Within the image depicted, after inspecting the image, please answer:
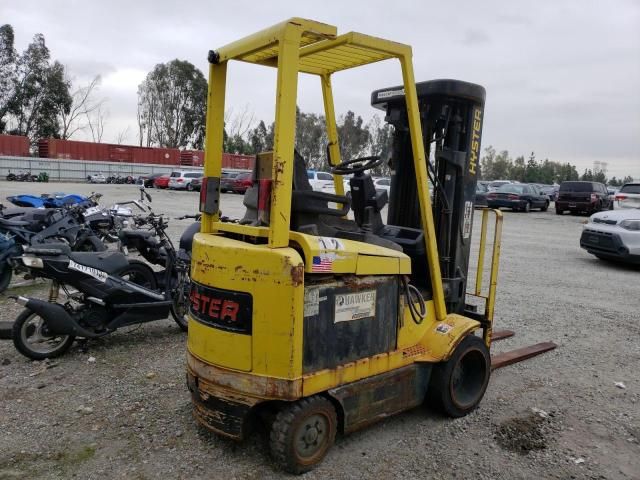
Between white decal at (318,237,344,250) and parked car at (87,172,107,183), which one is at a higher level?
white decal at (318,237,344,250)

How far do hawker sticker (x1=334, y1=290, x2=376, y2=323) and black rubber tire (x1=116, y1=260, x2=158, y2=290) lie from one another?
3.24m

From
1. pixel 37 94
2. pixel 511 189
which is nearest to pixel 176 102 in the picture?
pixel 37 94

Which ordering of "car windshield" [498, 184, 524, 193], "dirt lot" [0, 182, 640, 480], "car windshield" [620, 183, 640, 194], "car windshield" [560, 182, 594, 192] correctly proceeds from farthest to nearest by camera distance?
1. "car windshield" [498, 184, 524, 193]
2. "car windshield" [560, 182, 594, 192]
3. "car windshield" [620, 183, 640, 194]
4. "dirt lot" [0, 182, 640, 480]

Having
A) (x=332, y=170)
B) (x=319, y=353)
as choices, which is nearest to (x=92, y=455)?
(x=319, y=353)

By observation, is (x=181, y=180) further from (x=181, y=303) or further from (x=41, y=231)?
(x=181, y=303)

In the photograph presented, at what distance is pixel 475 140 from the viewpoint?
4.24m

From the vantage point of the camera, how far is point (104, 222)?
1052cm

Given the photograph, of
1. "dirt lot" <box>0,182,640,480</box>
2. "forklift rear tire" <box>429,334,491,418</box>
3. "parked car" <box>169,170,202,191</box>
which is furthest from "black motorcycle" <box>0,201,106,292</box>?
"parked car" <box>169,170,202,191</box>

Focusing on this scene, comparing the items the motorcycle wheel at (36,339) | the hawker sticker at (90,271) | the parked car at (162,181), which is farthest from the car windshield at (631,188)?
the parked car at (162,181)

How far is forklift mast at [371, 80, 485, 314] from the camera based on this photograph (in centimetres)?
410

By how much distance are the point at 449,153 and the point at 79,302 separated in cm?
375

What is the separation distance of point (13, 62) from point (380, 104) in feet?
204

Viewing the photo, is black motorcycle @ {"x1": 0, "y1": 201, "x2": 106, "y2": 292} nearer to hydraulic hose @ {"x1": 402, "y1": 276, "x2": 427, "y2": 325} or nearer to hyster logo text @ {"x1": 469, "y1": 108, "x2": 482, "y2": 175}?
hydraulic hose @ {"x1": 402, "y1": 276, "x2": 427, "y2": 325}

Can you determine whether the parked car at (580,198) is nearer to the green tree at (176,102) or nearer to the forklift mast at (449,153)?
the forklift mast at (449,153)
